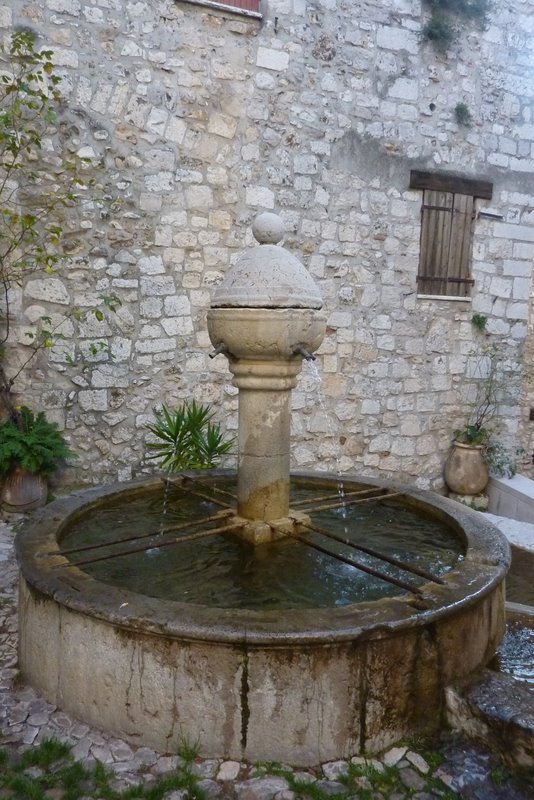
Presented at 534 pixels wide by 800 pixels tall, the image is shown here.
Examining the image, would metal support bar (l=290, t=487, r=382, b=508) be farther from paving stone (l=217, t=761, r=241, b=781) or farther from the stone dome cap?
paving stone (l=217, t=761, r=241, b=781)

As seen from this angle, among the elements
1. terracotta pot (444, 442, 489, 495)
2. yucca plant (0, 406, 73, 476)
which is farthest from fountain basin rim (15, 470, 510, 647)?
terracotta pot (444, 442, 489, 495)

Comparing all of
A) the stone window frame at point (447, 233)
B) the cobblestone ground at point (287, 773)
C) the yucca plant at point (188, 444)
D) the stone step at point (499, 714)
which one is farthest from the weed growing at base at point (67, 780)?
the stone window frame at point (447, 233)

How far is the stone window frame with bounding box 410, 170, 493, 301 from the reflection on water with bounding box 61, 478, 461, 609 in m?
4.02

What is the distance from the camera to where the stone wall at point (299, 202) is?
230 inches

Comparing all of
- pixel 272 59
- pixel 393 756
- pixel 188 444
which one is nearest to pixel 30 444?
pixel 188 444

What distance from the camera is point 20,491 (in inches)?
215

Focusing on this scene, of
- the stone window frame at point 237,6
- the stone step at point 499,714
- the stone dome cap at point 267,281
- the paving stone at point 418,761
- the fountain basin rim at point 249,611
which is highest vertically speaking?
the stone window frame at point 237,6

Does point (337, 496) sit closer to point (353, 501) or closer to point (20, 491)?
point (353, 501)

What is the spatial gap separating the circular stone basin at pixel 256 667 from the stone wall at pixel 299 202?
11.9ft

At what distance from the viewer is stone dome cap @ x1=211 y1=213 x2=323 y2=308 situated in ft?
10.4

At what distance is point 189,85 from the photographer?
609cm

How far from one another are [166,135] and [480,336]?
4.09 m

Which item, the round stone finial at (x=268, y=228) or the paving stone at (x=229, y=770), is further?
the round stone finial at (x=268, y=228)

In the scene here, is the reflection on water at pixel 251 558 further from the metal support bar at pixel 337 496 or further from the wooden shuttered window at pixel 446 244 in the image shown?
the wooden shuttered window at pixel 446 244
